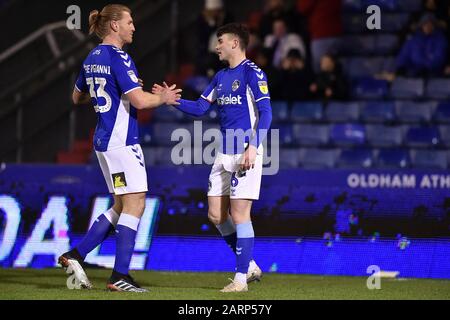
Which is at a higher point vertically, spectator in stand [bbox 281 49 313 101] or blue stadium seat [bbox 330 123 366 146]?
spectator in stand [bbox 281 49 313 101]

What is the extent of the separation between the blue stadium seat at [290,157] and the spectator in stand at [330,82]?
3.04 feet

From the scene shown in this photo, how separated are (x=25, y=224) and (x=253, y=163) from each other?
3.26m

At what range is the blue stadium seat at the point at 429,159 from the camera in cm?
1245

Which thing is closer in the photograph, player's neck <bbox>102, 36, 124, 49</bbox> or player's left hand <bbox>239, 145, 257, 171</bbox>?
player's left hand <bbox>239, 145, 257, 171</bbox>

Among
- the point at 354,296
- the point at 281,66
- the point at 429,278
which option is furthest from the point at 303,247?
the point at 281,66

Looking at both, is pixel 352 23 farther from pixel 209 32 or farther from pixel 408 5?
pixel 209 32

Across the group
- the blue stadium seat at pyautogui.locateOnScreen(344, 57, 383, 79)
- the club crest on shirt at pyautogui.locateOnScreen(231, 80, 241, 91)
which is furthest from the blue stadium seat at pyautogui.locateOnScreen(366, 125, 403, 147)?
the club crest on shirt at pyautogui.locateOnScreen(231, 80, 241, 91)

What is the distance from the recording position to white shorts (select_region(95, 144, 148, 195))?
26.2ft

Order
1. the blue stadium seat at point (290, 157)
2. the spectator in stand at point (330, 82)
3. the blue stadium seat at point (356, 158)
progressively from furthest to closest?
the spectator in stand at point (330, 82), the blue stadium seat at point (290, 157), the blue stadium seat at point (356, 158)

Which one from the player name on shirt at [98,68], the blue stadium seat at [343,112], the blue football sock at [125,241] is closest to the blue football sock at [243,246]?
the blue football sock at [125,241]

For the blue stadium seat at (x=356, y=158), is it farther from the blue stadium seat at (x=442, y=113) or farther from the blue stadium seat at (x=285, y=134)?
the blue stadium seat at (x=442, y=113)

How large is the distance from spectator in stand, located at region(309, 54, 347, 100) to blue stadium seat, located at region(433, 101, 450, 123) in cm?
116

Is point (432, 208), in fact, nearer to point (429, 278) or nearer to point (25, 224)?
point (429, 278)

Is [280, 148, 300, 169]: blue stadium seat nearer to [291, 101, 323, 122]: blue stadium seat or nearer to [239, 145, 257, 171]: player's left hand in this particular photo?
[291, 101, 323, 122]: blue stadium seat
